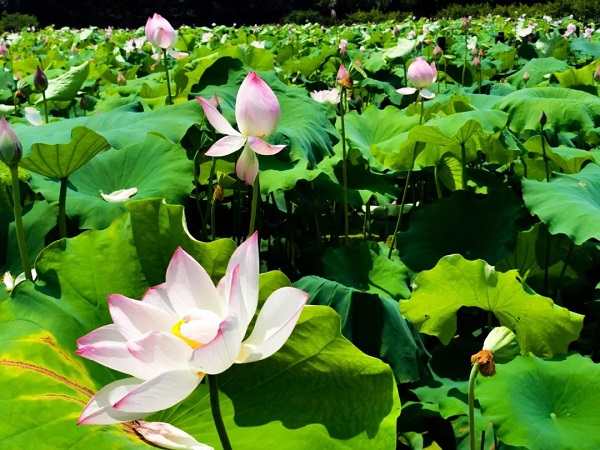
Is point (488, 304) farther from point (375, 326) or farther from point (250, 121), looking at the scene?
point (250, 121)

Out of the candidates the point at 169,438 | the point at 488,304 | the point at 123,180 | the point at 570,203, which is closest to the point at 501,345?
the point at 488,304

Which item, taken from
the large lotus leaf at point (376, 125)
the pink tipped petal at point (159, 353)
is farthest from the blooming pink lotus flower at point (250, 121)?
the large lotus leaf at point (376, 125)

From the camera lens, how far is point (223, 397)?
0.88 metres

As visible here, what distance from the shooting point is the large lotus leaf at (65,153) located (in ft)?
4.17

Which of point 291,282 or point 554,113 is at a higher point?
point 554,113

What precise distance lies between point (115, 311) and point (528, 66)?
10.4 ft

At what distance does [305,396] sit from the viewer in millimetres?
863

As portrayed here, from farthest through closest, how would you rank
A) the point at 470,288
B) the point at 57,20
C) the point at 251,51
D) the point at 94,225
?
the point at 57,20
the point at 251,51
the point at 94,225
the point at 470,288

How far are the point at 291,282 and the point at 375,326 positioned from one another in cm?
35

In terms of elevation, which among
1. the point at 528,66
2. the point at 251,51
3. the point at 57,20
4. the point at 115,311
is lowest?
the point at 57,20

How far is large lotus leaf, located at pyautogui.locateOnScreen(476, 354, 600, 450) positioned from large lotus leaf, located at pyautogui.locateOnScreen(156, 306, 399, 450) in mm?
260

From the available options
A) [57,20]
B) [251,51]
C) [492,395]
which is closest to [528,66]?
[251,51]

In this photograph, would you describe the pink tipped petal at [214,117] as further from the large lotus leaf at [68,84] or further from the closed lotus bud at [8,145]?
the large lotus leaf at [68,84]

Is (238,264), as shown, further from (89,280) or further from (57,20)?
(57,20)
